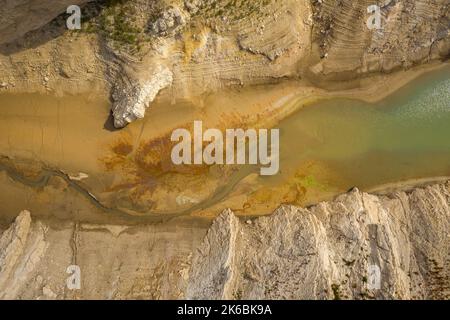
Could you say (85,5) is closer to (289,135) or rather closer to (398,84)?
(289,135)

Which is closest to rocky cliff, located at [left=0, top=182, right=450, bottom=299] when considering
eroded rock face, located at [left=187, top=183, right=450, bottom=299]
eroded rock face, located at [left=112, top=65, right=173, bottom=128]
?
eroded rock face, located at [left=187, top=183, right=450, bottom=299]

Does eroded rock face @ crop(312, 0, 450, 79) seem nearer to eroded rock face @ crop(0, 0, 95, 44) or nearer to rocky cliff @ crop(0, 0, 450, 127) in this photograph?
rocky cliff @ crop(0, 0, 450, 127)

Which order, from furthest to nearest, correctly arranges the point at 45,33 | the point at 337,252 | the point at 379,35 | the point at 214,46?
the point at 379,35 → the point at 214,46 → the point at 45,33 → the point at 337,252

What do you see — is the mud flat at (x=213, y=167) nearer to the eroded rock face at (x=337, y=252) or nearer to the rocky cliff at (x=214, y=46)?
the rocky cliff at (x=214, y=46)

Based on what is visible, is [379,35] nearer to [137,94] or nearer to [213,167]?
[213,167]

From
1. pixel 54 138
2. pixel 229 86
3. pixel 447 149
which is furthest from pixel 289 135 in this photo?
pixel 54 138

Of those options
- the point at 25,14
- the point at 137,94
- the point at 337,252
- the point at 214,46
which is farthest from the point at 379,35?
the point at 25,14

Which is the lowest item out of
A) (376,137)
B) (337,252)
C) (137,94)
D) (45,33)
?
(337,252)
